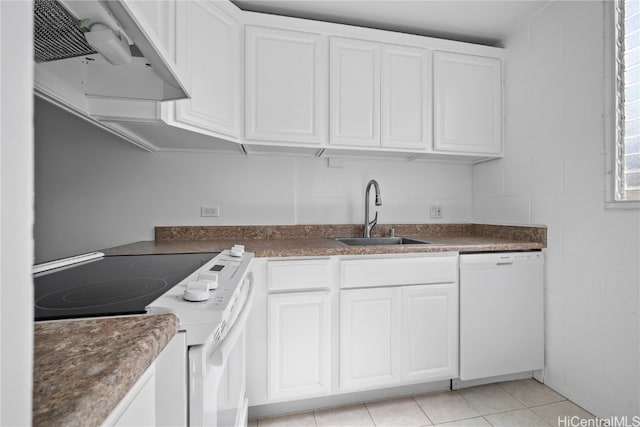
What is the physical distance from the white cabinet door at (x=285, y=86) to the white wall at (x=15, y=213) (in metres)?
1.58

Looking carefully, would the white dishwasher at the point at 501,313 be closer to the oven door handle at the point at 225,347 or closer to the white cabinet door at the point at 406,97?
the white cabinet door at the point at 406,97

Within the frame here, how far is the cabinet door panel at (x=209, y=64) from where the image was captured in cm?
143

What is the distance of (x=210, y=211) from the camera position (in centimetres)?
202

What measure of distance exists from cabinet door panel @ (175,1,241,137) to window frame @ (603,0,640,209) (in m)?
1.95

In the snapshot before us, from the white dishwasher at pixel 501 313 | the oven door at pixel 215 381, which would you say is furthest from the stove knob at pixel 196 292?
the white dishwasher at pixel 501 313

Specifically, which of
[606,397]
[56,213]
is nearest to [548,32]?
[606,397]

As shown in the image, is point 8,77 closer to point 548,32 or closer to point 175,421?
point 175,421

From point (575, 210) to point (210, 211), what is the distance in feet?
7.28

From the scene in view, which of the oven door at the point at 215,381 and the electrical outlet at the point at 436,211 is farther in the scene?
the electrical outlet at the point at 436,211

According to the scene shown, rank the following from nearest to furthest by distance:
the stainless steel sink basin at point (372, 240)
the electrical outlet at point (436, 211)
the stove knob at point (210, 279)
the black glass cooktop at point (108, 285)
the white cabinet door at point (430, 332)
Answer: the black glass cooktop at point (108, 285) < the stove knob at point (210, 279) < the white cabinet door at point (430, 332) < the stainless steel sink basin at point (372, 240) < the electrical outlet at point (436, 211)

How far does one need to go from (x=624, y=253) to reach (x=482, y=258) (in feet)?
1.97

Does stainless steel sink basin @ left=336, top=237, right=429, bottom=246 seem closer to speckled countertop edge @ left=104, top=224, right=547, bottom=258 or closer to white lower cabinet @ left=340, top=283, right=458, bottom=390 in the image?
speckled countertop edge @ left=104, top=224, right=547, bottom=258

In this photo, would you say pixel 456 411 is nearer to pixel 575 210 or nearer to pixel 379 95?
pixel 575 210

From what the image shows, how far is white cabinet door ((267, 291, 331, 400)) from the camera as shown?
1504mm
